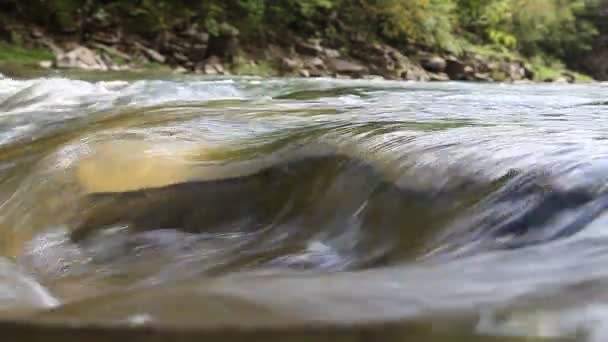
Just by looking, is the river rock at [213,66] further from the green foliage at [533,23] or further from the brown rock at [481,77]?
the green foliage at [533,23]

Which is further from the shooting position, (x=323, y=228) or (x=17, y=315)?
(x=323, y=228)

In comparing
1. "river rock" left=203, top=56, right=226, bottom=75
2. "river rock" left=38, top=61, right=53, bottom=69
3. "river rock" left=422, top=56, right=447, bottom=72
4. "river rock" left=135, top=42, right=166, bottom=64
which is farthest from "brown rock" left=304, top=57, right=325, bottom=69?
"river rock" left=38, top=61, right=53, bottom=69

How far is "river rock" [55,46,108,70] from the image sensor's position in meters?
11.8

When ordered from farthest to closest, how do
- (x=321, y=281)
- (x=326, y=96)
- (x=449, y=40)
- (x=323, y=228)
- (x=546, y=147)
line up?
(x=449, y=40) → (x=326, y=96) → (x=546, y=147) → (x=323, y=228) → (x=321, y=281)

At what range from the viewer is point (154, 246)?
222 centimetres

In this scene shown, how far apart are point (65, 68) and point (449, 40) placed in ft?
35.8

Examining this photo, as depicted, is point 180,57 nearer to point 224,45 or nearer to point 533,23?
point 224,45

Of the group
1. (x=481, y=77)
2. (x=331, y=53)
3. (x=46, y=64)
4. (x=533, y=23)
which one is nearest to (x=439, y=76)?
(x=481, y=77)

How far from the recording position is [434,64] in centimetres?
1744

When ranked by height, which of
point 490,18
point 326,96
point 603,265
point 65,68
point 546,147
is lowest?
point 490,18

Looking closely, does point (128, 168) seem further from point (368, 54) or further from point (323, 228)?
point (368, 54)

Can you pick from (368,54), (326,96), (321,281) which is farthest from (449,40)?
(321,281)

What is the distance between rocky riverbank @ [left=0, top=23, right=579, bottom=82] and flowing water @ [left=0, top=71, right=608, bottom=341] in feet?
30.5

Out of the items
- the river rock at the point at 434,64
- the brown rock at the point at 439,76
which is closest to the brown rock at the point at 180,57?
the brown rock at the point at 439,76
